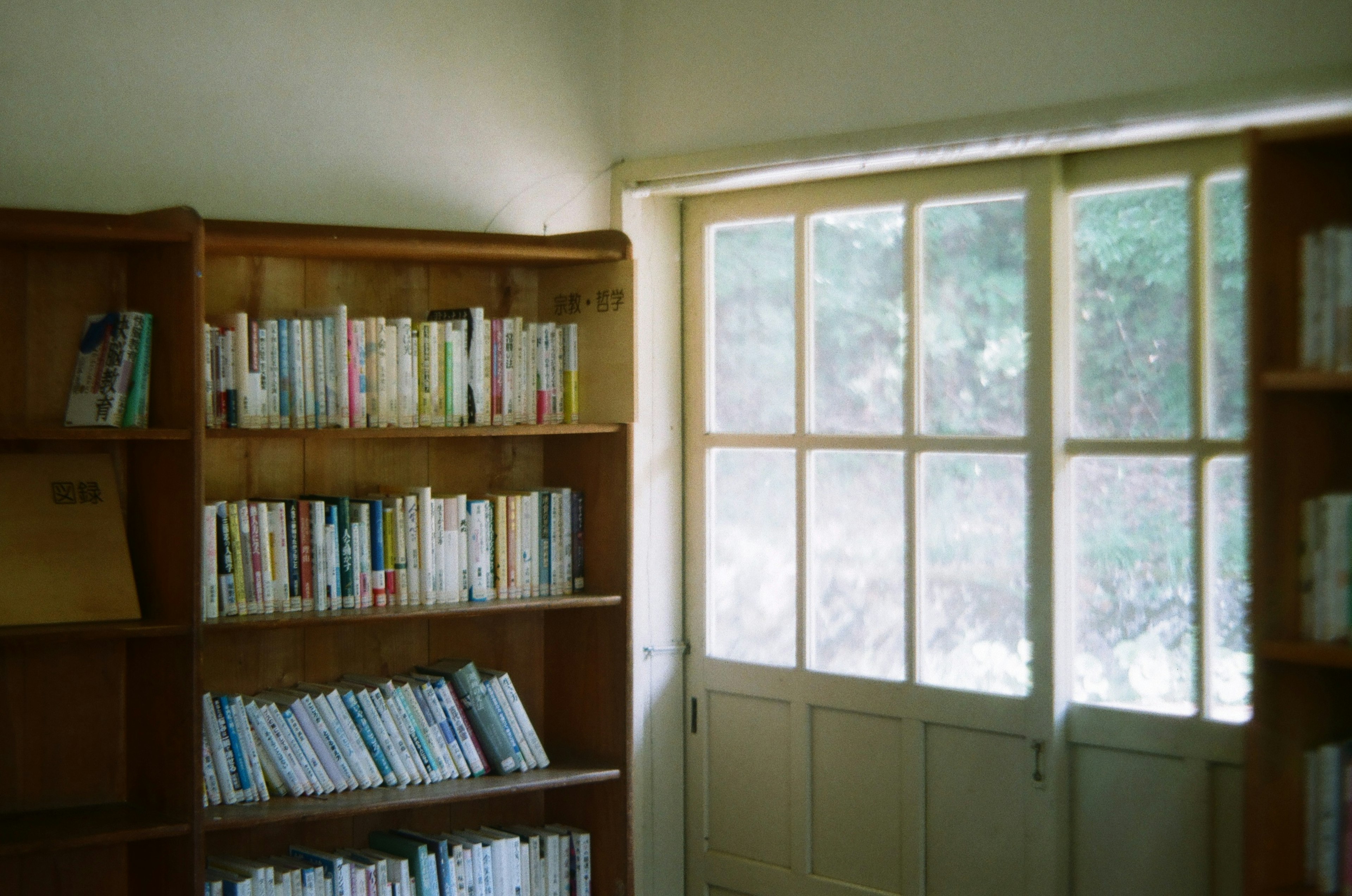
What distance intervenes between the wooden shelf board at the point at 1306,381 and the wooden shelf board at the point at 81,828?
85.8 inches

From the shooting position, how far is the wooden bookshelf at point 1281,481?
2.08 meters

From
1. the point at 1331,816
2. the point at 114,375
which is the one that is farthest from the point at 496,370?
the point at 1331,816

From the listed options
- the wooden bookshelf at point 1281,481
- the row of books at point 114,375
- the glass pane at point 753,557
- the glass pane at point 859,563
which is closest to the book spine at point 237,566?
the row of books at point 114,375

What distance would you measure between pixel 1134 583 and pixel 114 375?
2.21m

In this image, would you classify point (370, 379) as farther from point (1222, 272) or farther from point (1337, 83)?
point (1337, 83)

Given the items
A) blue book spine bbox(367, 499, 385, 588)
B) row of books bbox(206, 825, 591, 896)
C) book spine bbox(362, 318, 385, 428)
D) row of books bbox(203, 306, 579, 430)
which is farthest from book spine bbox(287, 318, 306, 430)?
row of books bbox(206, 825, 591, 896)

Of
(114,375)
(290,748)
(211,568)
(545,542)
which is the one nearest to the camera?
(114,375)

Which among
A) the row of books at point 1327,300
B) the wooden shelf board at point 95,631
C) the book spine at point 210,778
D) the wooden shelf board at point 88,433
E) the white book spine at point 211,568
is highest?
the row of books at point 1327,300

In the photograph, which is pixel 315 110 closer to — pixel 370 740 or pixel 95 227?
pixel 95 227

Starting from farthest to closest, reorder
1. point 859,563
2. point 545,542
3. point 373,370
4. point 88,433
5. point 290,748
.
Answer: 1. point 859,563
2. point 545,542
3. point 373,370
4. point 290,748
5. point 88,433

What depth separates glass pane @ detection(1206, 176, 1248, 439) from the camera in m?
2.56

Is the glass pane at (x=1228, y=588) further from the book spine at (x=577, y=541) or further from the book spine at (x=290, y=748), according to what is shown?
the book spine at (x=290, y=748)

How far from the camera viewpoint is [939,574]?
3.00m

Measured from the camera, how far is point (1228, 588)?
2.58 meters
